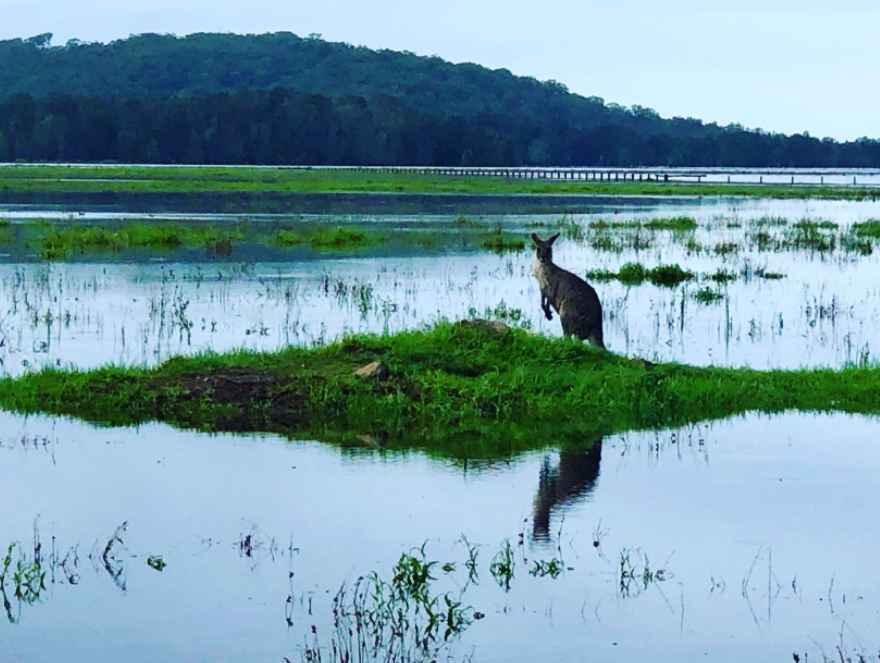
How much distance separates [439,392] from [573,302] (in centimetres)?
262

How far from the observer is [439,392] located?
14.8 metres

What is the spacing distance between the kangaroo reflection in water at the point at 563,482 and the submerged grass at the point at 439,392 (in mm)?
494

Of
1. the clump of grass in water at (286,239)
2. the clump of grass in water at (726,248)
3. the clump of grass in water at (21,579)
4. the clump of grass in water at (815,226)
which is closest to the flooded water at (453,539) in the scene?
the clump of grass in water at (21,579)

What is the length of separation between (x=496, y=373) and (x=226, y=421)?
112 inches

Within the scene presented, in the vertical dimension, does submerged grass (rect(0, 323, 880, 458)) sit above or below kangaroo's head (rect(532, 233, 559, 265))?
below

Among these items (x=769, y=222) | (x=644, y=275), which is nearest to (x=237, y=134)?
(x=769, y=222)

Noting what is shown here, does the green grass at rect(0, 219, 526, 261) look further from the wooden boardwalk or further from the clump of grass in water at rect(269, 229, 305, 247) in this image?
the wooden boardwalk

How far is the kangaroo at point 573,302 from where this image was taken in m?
16.7

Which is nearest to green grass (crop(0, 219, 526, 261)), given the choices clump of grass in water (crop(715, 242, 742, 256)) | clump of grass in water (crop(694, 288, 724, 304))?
clump of grass in water (crop(715, 242, 742, 256))

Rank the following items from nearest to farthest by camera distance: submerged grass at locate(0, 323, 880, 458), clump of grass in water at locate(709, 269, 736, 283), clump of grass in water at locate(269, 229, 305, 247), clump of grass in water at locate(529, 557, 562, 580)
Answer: clump of grass in water at locate(529, 557, 562, 580) → submerged grass at locate(0, 323, 880, 458) → clump of grass in water at locate(709, 269, 736, 283) → clump of grass in water at locate(269, 229, 305, 247)

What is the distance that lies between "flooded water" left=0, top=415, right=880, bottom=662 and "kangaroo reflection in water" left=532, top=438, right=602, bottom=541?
1.2 inches

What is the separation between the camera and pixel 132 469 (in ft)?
39.7

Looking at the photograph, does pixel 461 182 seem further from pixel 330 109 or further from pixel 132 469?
pixel 132 469

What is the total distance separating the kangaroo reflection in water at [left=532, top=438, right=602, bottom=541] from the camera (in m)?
10.8
